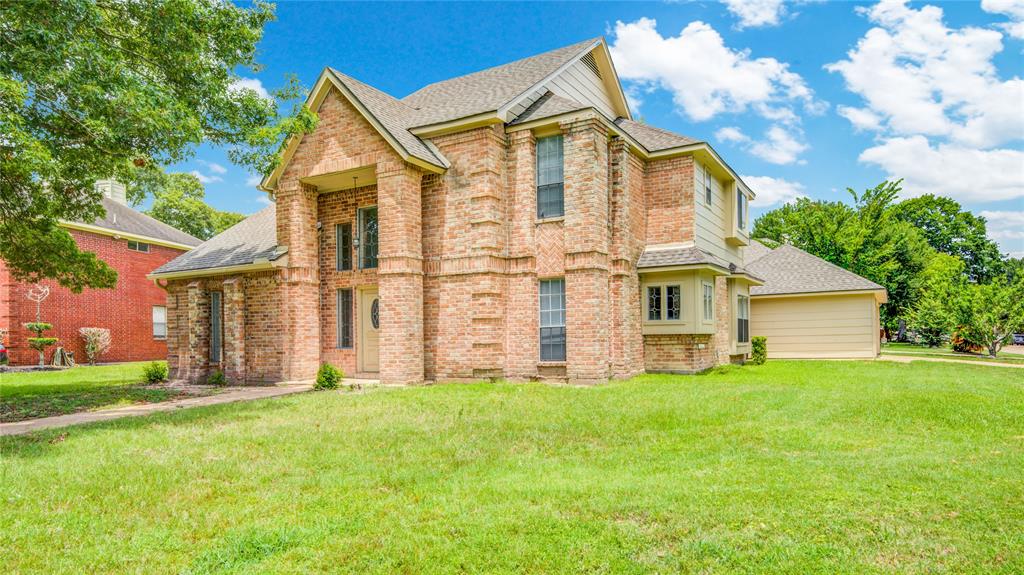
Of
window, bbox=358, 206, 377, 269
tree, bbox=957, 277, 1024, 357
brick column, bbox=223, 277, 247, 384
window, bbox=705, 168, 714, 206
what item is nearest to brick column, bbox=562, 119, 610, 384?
window, bbox=705, 168, 714, 206

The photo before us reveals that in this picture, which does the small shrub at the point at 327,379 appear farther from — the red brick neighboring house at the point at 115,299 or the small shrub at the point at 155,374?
the red brick neighboring house at the point at 115,299

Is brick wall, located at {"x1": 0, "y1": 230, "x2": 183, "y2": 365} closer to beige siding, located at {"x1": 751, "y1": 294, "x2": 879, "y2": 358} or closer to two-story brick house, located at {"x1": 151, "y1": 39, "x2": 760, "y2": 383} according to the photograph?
two-story brick house, located at {"x1": 151, "y1": 39, "x2": 760, "y2": 383}

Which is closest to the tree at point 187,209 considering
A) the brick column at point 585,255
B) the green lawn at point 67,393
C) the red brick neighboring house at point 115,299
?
the red brick neighboring house at point 115,299

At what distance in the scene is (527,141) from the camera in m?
14.5

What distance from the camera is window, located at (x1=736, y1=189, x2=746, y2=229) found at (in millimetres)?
20078

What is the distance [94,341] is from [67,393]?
14196 millimetres

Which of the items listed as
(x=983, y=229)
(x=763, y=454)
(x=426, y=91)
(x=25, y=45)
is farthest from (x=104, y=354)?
(x=983, y=229)

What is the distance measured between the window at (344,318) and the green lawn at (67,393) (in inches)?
157

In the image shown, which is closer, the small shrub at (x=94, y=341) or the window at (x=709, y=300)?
the window at (x=709, y=300)

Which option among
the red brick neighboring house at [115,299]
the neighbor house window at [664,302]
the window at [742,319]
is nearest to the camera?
the neighbor house window at [664,302]

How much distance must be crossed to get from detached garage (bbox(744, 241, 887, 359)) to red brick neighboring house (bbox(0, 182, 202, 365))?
25.8m

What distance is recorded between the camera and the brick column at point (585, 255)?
1361 centimetres

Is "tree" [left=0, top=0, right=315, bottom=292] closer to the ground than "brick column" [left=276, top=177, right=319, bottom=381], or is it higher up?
higher up

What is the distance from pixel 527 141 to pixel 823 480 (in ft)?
34.5
